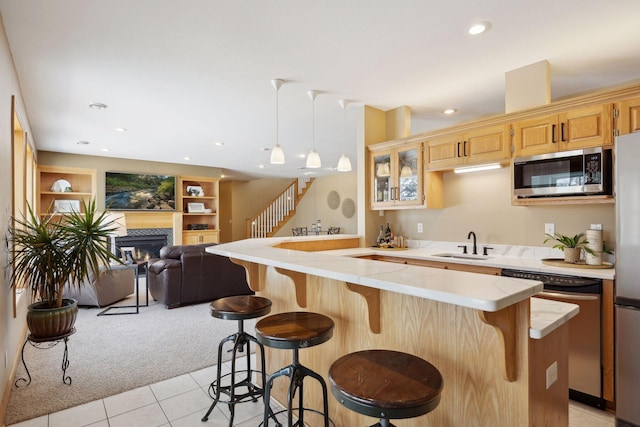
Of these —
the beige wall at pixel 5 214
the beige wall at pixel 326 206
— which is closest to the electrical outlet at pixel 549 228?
the beige wall at pixel 5 214

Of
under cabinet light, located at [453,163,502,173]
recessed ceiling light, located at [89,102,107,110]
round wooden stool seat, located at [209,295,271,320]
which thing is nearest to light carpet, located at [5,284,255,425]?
round wooden stool seat, located at [209,295,271,320]

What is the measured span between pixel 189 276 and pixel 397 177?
10.4 feet

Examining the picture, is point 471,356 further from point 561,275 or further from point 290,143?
point 290,143

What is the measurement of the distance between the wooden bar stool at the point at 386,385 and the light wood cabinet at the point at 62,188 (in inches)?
288

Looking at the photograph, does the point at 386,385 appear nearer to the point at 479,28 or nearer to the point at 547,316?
the point at 547,316

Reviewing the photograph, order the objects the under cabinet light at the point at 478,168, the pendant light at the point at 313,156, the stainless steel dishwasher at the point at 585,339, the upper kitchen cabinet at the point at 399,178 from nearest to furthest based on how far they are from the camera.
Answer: the stainless steel dishwasher at the point at 585,339 < the under cabinet light at the point at 478,168 < the pendant light at the point at 313,156 < the upper kitchen cabinet at the point at 399,178

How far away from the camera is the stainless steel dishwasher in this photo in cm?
236

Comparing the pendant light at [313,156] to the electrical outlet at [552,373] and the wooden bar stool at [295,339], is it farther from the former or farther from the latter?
the electrical outlet at [552,373]

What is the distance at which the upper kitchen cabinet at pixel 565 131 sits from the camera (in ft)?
8.48

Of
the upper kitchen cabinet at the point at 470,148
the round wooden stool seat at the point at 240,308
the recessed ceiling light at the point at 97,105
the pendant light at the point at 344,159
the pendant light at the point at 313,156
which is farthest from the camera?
the recessed ceiling light at the point at 97,105

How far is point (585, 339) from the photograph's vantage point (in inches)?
94.6

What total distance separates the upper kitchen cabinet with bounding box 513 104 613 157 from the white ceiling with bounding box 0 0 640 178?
518mm

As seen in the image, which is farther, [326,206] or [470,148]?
[326,206]

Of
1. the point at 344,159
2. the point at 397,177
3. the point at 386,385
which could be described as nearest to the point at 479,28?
the point at 344,159
